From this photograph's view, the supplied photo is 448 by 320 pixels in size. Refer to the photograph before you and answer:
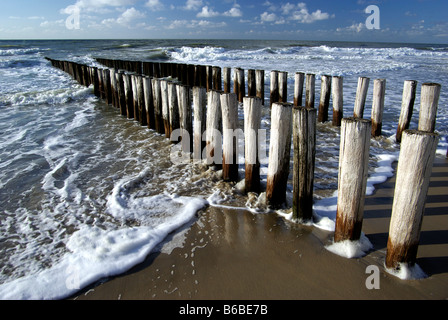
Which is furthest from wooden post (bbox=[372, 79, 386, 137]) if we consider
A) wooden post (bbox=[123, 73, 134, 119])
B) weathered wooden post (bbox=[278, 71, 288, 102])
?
wooden post (bbox=[123, 73, 134, 119])

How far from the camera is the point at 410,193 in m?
2.23

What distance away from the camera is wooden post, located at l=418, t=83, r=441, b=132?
4.87m

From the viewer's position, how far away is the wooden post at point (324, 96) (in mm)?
6949

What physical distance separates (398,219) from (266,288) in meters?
1.16

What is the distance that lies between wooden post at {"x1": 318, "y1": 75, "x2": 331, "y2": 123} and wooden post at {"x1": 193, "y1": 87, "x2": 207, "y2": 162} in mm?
3548

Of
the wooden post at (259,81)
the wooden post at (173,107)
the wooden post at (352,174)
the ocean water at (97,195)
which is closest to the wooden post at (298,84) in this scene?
the ocean water at (97,195)

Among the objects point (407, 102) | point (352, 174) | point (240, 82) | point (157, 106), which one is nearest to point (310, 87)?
point (407, 102)

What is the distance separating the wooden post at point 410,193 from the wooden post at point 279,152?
3.97ft

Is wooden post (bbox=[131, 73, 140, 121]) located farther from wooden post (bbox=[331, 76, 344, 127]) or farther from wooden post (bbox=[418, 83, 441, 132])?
wooden post (bbox=[418, 83, 441, 132])

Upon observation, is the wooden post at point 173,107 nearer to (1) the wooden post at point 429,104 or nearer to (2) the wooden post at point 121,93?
(2) the wooden post at point 121,93

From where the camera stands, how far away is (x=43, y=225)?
333 cm

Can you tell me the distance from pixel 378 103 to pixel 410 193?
14.0ft
